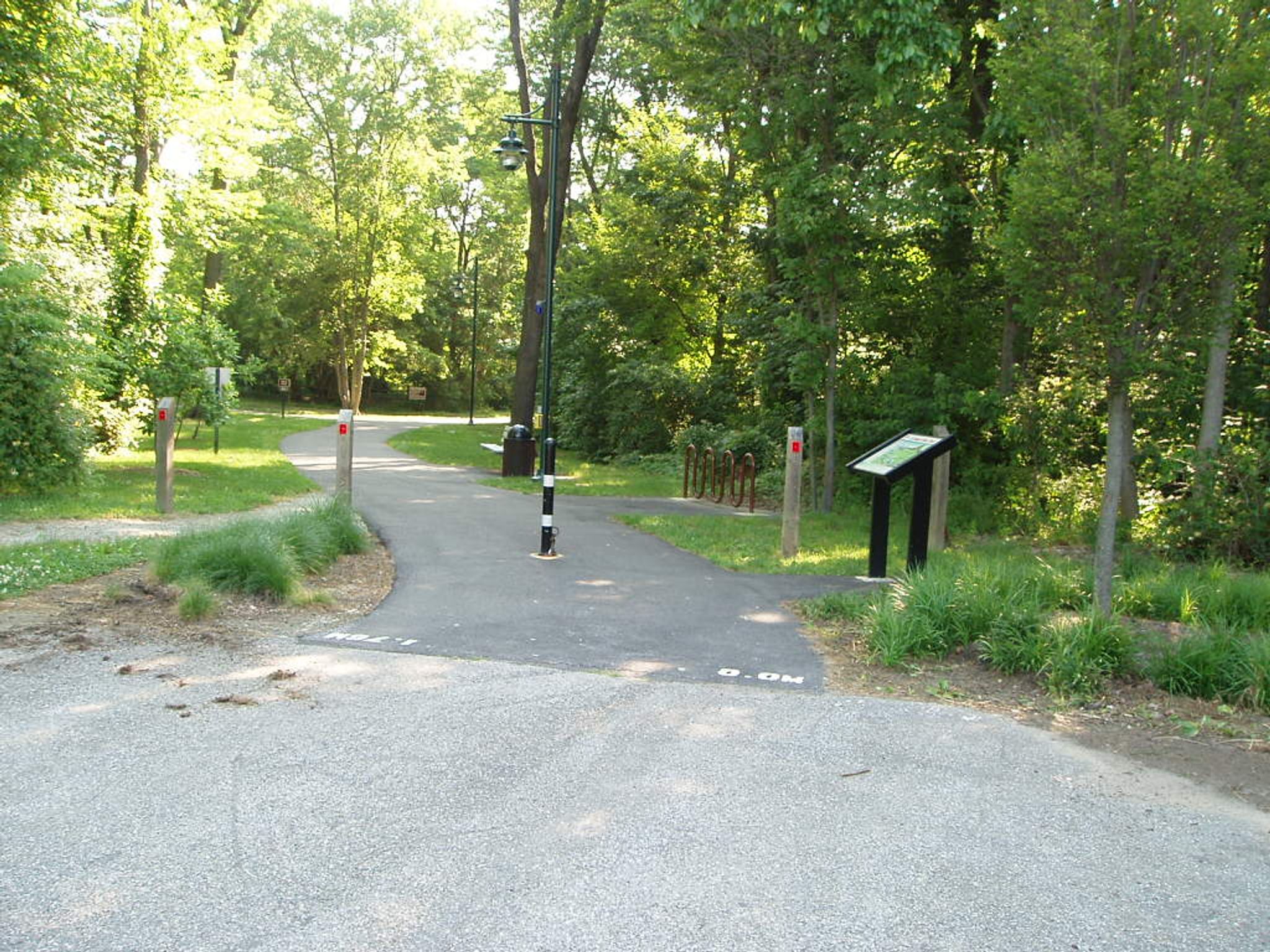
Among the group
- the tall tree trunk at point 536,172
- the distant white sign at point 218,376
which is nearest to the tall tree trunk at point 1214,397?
the tall tree trunk at point 536,172

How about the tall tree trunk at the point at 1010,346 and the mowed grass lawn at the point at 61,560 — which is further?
the tall tree trunk at the point at 1010,346

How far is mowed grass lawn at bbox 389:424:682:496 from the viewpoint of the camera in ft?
62.7

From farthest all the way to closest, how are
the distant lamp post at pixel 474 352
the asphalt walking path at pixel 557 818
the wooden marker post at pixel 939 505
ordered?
the distant lamp post at pixel 474 352
the wooden marker post at pixel 939 505
the asphalt walking path at pixel 557 818

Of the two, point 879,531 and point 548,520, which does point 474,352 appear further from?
point 879,531

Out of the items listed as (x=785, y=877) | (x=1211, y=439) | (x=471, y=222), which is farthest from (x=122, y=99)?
(x=471, y=222)

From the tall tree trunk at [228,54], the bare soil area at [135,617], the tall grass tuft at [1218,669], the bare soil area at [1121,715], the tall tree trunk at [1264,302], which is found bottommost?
the bare soil area at [135,617]

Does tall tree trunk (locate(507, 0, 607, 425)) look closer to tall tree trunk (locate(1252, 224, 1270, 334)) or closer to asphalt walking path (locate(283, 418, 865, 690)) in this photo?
asphalt walking path (locate(283, 418, 865, 690))

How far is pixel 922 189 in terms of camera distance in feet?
43.1

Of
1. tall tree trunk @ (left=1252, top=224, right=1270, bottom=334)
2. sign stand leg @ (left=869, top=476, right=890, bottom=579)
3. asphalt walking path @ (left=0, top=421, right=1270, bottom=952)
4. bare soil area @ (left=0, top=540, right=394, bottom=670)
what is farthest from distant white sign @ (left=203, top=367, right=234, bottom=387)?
tall tree trunk @ (left=1252, top=224, right=1270, bottom=334)

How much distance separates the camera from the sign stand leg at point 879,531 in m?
9.28

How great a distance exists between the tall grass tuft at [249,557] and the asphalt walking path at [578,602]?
823 mm

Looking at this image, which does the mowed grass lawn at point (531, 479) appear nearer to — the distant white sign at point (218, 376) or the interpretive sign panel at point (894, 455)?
the distant white sign at point (218, 376)

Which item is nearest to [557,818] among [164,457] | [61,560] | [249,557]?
[249,557]

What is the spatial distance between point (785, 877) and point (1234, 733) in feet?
10.6
